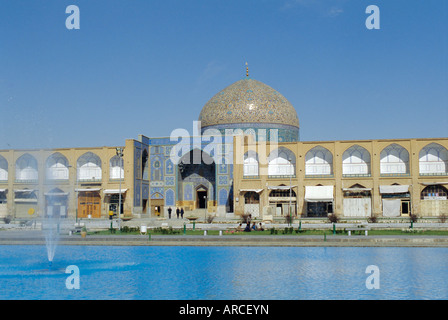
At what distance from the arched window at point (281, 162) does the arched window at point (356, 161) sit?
3491 millimetres

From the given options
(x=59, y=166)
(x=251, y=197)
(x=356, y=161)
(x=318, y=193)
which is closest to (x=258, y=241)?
(x=318, y=193)

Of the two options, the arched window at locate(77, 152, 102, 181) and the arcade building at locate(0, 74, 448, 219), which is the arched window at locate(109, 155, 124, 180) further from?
the arched window at locate(77, 152, 102, 181)

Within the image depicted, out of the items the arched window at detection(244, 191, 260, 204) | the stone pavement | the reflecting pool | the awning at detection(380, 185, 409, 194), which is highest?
the awning at detection(380, 185, 409, 194)

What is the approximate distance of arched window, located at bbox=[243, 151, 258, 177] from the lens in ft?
122

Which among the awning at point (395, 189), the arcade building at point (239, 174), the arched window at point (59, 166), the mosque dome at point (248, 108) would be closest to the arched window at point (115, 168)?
the arcade building at point (239, 174)

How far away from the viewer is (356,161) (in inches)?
1438

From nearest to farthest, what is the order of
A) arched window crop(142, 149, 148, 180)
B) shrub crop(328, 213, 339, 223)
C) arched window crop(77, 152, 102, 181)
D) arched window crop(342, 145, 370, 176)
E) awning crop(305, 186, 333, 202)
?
1. shrub crop(328, 213, 339, 223)
2. awning crop(305, 186, 333, 202)
3. arched window crop(342, 145, 370, 176)
4. arched window crop(77, 152, 102, 181)
5. arched window crop(142, 149, 148, 180)

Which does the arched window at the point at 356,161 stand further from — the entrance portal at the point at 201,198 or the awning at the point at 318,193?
the entrance portal at the point at 201,198

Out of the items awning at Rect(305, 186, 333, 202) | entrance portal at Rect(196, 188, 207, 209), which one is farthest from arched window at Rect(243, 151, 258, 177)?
entrance portal at Rect(196, 188, 207, 209)

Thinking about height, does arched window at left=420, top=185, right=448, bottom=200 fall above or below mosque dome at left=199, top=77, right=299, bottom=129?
below

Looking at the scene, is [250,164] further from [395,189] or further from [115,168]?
[115,168]

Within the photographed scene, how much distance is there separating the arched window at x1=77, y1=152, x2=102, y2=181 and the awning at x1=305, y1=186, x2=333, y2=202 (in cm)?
1516

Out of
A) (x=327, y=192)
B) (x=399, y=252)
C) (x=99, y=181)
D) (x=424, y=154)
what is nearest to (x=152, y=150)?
(x=99, y=181)

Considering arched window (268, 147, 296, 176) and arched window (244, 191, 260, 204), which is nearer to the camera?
arched window (244, 191, 260, 204)
